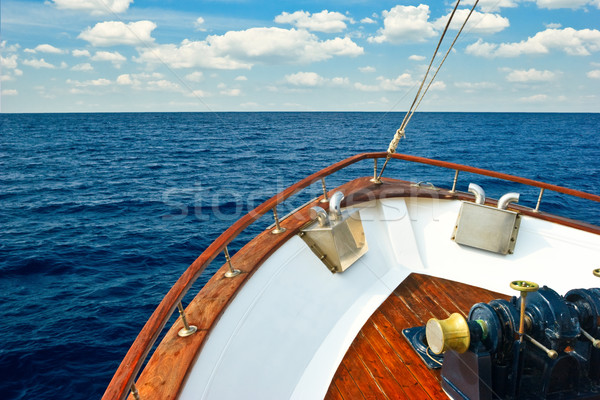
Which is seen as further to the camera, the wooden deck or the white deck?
the wooden deck

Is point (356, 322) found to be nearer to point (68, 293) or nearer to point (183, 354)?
point (183, 354)

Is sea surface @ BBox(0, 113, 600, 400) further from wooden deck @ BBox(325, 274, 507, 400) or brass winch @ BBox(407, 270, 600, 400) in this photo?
brass winch @ BBox(407, 270, 600, 400)

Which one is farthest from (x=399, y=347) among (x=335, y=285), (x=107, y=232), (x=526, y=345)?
(x=107, y=232)

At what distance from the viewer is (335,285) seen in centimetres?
331

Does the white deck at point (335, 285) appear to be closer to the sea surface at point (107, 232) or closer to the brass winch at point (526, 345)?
the brass winch at point (526, 345)

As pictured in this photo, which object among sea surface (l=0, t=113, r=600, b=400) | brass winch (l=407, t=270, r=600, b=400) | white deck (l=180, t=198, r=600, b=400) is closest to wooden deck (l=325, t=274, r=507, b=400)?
white deck (l=180, t=198, r=600, b=400)

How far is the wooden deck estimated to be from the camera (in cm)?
250

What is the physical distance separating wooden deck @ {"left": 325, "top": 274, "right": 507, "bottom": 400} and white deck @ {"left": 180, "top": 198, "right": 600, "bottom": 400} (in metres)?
0.09

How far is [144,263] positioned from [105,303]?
1.95 metres

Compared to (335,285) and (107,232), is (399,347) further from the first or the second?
(107,232)

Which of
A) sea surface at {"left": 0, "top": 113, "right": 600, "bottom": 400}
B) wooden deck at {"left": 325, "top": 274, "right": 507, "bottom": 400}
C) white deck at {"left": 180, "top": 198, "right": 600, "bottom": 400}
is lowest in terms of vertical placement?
sea surface at {"left": 0, "top": 113, "right": 600, "bottom": 400}

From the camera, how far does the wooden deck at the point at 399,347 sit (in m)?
2.50

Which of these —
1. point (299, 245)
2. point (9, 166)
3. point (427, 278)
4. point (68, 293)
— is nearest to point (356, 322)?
point (299, 245)

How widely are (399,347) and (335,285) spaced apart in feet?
2.42
